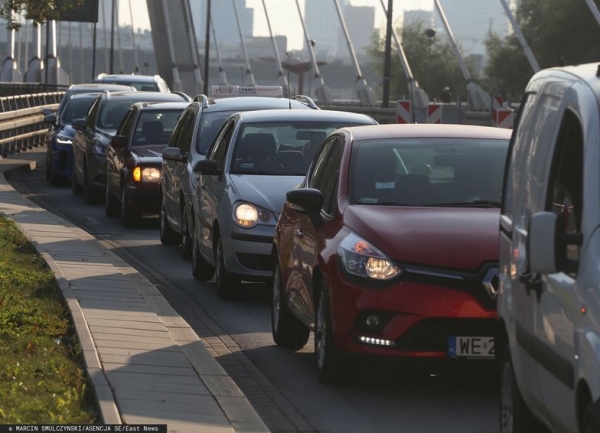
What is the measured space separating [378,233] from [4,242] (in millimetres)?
7519

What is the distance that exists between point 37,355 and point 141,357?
0.60m

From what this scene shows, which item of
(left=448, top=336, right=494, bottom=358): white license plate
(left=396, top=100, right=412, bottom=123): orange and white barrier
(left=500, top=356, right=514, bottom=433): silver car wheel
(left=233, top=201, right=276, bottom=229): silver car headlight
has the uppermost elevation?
(left=500, top=356, right=514, bottom=433): silver car wheel

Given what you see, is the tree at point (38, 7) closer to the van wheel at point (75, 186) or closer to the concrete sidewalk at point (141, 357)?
the van wheel at point (75, 186)

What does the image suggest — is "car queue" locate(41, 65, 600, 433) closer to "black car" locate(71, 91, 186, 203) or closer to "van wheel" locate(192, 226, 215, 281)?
"van wheel" locate(192, 226, 215, 281)

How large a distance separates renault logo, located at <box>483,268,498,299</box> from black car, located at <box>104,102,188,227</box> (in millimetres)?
12679

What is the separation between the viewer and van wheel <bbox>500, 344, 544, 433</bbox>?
272 inches

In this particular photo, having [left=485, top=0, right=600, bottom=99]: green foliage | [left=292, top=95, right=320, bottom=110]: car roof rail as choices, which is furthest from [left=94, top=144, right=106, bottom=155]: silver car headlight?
[left=485, top=0, right=600, bottom=99]: green foliage

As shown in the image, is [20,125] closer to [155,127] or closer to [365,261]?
[155,127]

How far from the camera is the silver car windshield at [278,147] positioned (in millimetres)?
14586

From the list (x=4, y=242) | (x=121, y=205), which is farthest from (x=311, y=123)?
(x=121, y=205)

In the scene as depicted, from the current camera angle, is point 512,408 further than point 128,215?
No

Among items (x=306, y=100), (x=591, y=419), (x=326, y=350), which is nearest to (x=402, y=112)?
(x=306, y=100)

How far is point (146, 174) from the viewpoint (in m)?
21.3

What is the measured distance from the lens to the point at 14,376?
840 centimetres
